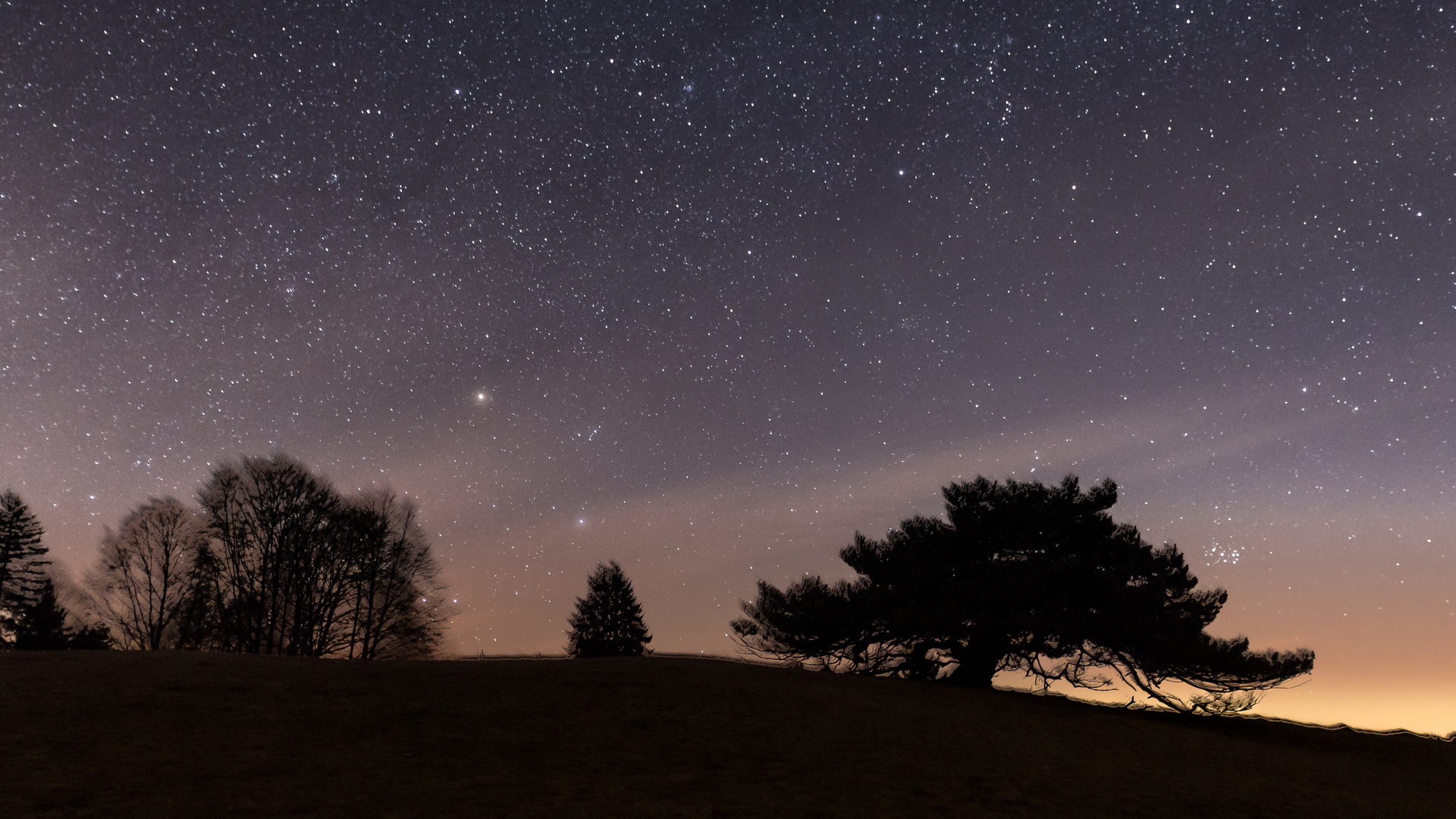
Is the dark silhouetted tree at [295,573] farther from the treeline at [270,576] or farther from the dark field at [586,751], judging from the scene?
the dark field at [586,751]

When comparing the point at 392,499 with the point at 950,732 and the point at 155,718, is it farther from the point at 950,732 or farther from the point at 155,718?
the point at 950,732

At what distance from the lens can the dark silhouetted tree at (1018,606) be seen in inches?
795

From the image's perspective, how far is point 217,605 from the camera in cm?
3475

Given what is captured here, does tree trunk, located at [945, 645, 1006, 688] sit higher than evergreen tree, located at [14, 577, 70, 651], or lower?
lower

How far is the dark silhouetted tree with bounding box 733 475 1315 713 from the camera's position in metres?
20.2

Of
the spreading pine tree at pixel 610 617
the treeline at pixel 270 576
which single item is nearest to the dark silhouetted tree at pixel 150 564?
the treeline at pixel 270 576

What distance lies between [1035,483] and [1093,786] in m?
14.7

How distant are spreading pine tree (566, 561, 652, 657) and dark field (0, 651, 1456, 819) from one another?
96.9ft

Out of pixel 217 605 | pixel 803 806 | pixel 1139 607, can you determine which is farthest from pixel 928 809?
pixel 217 605

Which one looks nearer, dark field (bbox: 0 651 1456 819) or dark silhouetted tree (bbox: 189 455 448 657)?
dark field (bbox: 0 651 1456 819)

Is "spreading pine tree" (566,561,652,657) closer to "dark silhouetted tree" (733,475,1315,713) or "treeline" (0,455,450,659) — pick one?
"treeline" (0,455,450,659)

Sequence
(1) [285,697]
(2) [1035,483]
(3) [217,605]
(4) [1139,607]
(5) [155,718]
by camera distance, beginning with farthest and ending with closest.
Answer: (3) [217,605], (2) [1035,483], (4) [1139,607], (1) [285,697], (5) [155,718]

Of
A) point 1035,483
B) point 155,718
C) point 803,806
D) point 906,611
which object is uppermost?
point 1035,483

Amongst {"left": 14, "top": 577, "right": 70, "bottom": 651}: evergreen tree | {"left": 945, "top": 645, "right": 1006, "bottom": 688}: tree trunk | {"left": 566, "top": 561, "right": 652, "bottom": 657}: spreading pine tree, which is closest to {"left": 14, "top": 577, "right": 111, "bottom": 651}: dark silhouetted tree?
{"left": 14, "top": 577, "right": 70, "bottom": 651}: evergreen tree
